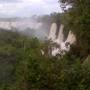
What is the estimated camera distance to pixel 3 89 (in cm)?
888

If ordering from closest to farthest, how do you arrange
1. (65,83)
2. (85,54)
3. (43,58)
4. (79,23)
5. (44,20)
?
(65,83)
(43,58)
(79,23)
(85,54)
(44,20)

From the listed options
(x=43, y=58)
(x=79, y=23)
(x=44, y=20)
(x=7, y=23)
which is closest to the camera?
(x=43, y=58)

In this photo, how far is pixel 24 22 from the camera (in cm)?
6306

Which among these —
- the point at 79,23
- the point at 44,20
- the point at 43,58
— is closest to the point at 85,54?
the point at 79,23

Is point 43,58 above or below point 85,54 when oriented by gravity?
above

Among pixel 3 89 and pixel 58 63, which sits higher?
pixel 58 63

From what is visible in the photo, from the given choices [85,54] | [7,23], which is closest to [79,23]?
[85,54]

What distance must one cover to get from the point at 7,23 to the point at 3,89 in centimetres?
5309

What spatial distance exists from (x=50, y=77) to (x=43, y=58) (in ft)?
2.32

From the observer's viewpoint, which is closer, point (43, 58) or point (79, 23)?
point (43, 58)

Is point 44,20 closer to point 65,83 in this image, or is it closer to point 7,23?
point 7,23

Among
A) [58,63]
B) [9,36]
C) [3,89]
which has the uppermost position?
[58,63]

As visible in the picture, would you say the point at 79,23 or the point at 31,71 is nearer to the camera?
the point at 31,71

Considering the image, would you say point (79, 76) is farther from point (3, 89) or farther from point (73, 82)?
point (3, 89)
